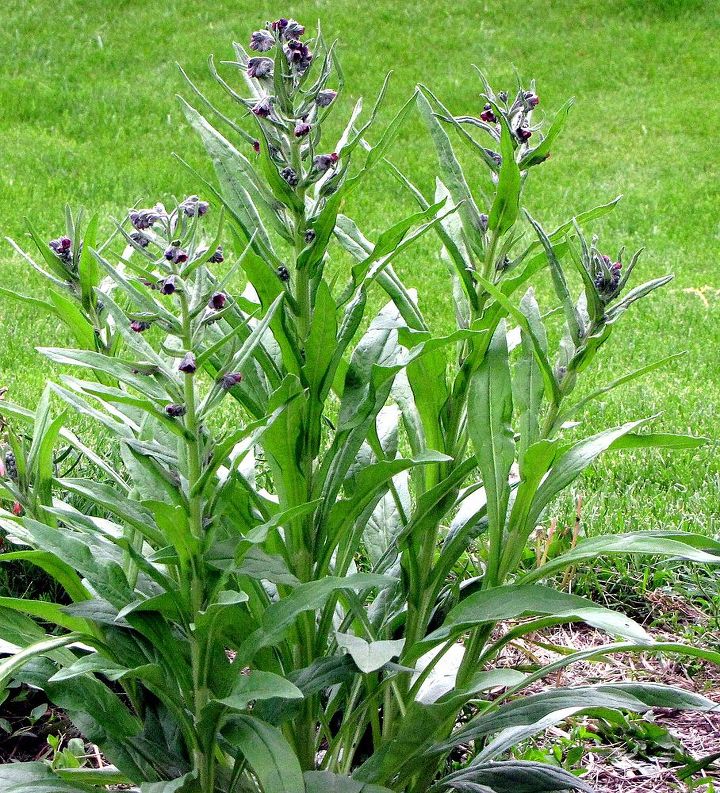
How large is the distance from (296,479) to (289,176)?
1.81 ft

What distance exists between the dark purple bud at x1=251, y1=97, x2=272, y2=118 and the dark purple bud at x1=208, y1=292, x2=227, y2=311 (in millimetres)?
301

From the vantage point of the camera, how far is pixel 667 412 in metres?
4.68

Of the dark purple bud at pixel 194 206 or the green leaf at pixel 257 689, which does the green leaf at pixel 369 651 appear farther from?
the dark purple bud at pixel 194 206

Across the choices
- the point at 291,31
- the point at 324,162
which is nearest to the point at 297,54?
the point at 291,31

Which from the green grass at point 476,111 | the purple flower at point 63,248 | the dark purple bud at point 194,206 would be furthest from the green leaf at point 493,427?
the green grass at point 476,111

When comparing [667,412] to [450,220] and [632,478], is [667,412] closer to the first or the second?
[632,478]

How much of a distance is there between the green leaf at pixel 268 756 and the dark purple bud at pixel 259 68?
43.4 inches

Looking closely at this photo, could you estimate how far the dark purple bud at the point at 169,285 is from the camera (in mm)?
1483

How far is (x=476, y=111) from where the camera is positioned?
9445mm

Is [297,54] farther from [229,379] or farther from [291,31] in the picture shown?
[229,379]

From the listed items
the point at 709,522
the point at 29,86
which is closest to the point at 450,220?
the point at 709,522

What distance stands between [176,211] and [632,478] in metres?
2.83

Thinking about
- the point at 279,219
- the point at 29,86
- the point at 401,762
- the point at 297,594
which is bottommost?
the point at 401,762

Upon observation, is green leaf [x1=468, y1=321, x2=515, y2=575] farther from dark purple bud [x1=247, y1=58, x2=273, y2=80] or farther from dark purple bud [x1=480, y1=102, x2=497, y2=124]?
dark purple bud [x1=247, y1=58, x2=273, y2=80]
